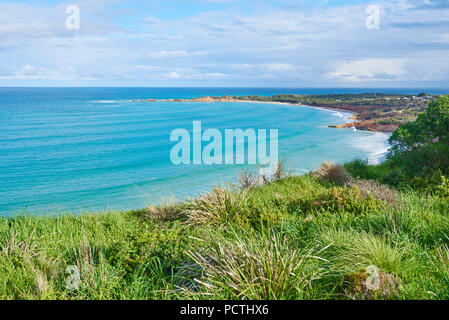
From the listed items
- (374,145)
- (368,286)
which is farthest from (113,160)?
(368,286)

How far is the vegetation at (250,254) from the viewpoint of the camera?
3.95 m

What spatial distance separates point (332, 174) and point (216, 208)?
7209 mm

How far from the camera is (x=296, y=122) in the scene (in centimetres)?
4869

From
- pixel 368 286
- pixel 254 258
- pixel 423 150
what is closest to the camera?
pixel 368 286

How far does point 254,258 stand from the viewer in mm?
4035

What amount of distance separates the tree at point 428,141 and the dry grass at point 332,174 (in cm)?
207

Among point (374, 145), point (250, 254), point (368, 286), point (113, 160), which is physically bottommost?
point (113, 160)

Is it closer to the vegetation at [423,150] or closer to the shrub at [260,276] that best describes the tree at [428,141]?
the vegetation at [423,150]

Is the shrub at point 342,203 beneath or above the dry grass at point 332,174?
above

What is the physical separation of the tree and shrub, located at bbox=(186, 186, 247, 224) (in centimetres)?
701

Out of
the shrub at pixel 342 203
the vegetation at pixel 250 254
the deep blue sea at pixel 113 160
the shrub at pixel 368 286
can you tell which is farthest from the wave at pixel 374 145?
the shrub at pixel 368 286

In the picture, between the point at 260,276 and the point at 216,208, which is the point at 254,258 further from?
the point at 216,208

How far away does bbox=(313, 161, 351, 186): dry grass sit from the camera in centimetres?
1305
